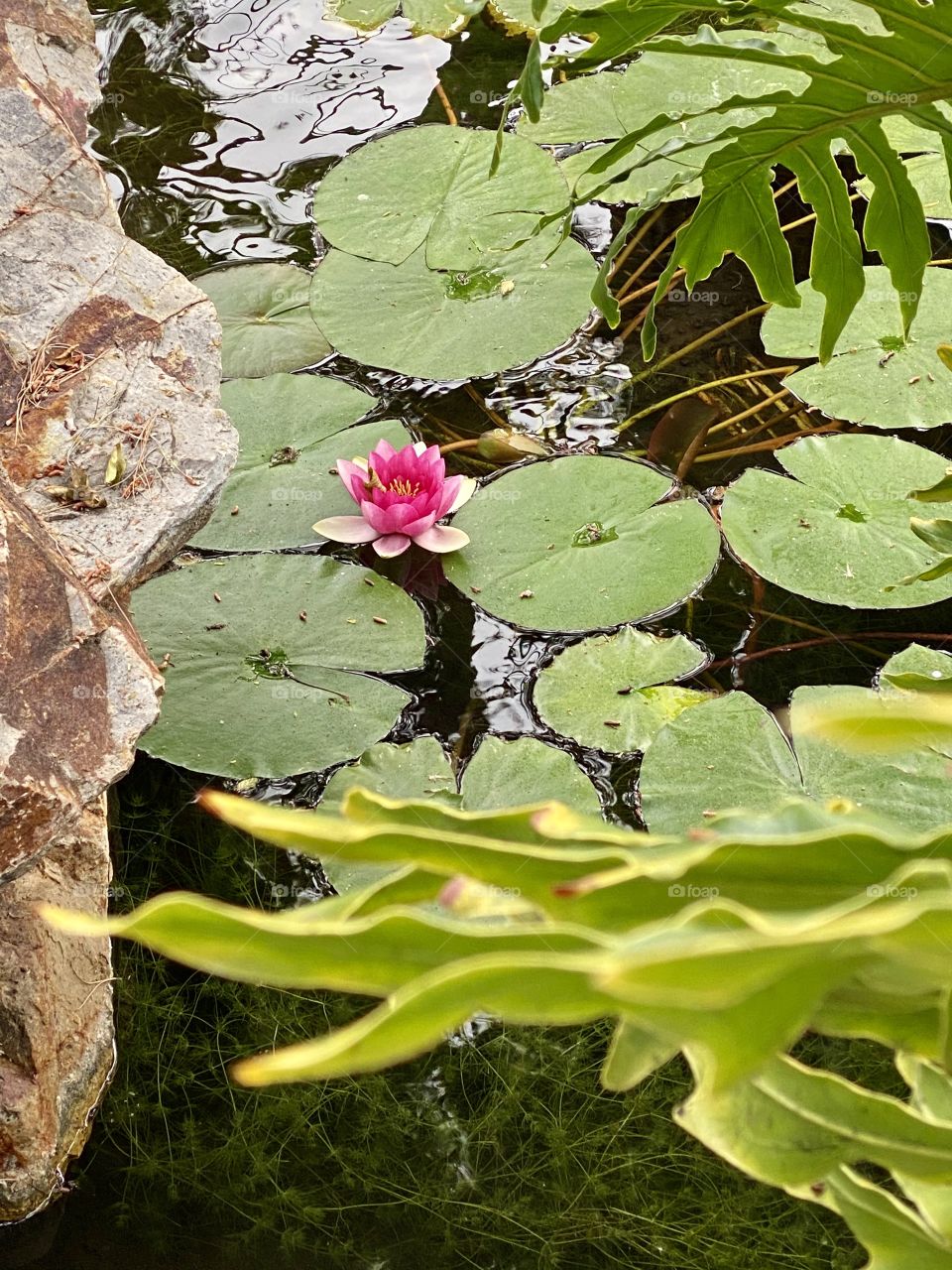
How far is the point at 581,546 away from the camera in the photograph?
168 centimetres

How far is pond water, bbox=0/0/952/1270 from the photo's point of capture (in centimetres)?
122

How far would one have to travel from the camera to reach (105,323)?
145 cm

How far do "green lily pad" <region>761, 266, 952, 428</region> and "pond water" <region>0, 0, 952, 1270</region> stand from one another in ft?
0.40

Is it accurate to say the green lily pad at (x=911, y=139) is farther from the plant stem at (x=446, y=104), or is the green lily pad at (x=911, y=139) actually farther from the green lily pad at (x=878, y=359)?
the plant stem at (x=446, y=104)

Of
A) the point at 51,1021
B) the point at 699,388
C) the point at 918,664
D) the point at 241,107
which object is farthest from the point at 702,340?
the point at 51,1021

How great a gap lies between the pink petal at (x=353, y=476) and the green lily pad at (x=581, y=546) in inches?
6.2

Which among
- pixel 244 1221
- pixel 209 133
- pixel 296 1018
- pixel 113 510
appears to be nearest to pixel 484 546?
pixel 113 510

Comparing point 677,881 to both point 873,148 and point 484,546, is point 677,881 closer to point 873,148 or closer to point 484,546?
point 873,148

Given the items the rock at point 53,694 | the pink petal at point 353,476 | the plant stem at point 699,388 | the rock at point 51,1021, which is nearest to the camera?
the rock at point 53,694

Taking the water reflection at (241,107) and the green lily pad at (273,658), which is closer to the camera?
the green lily pad at (273,658)

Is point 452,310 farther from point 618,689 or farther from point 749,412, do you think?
point 618,689

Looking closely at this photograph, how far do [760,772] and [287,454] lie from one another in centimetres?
89

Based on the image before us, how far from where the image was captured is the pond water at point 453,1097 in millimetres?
1225

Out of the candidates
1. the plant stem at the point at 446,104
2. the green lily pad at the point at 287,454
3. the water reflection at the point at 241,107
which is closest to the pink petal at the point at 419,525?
the green lily pad at the point at 287,454
